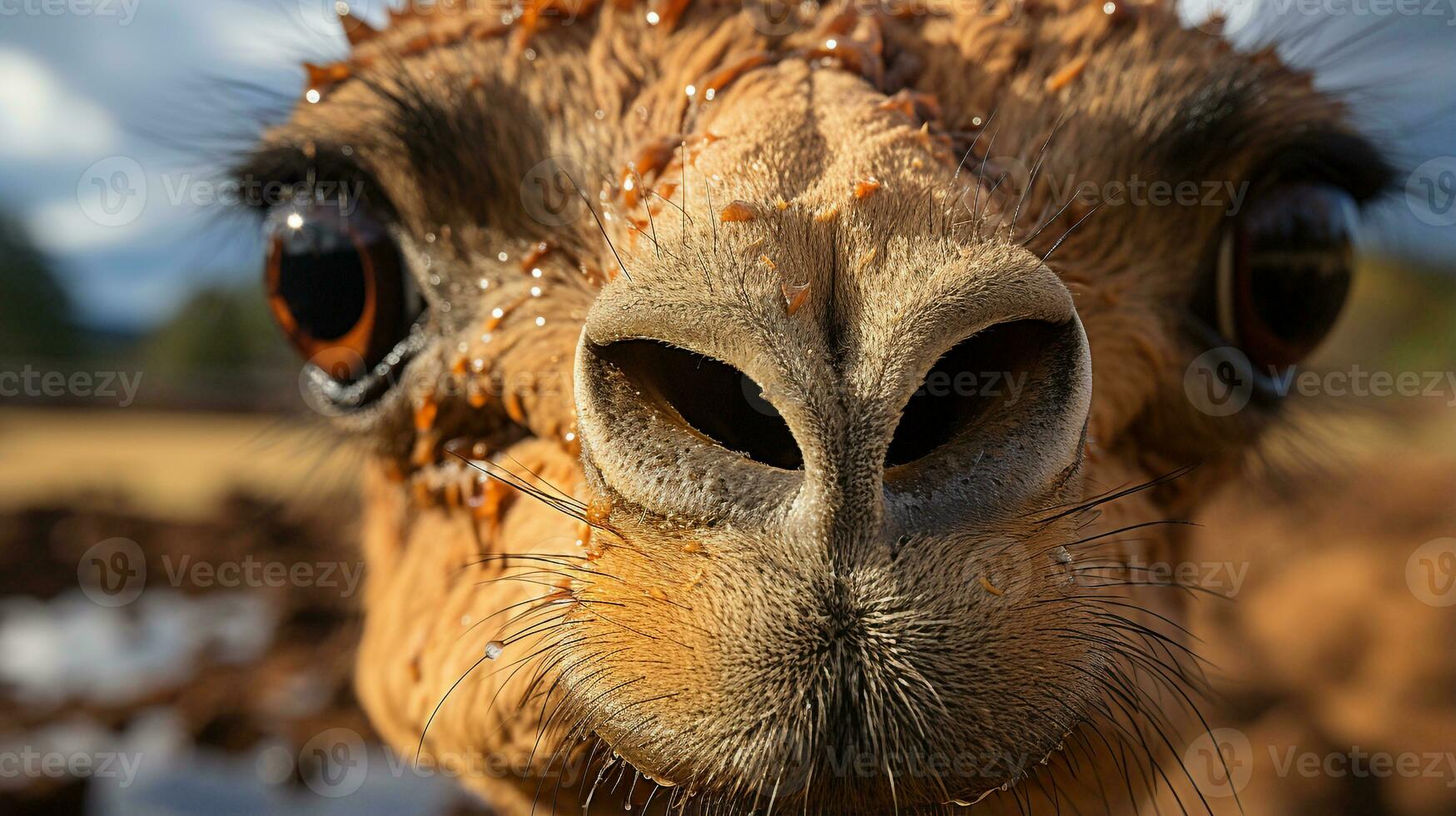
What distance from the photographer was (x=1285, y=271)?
110 inches

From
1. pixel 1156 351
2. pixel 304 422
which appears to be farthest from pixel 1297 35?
pixel 304 422

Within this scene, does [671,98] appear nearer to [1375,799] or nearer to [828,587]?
[828,587]

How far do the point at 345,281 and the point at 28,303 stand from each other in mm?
17445

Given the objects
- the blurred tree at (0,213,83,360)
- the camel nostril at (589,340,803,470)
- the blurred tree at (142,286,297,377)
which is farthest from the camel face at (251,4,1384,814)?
the blurred tree at (0,213,83,360)

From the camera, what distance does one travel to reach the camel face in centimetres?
165

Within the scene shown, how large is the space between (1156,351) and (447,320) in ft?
5.82

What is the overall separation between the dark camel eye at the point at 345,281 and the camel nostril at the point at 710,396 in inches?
46.3

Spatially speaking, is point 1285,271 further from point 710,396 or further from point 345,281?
point 345,281

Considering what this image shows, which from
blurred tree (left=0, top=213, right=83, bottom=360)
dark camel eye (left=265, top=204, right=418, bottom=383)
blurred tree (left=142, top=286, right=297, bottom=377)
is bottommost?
blurred tree (left=0, top=213, right=83, bottom=360)

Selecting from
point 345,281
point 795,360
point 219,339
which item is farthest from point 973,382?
point 219,339

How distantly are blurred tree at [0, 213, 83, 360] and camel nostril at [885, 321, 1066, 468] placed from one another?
17.4 meters

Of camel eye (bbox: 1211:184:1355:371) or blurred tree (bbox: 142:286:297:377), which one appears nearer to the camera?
camel eye (bbox: 1211:184:1355:371)

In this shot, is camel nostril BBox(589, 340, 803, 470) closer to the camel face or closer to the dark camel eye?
the camel face

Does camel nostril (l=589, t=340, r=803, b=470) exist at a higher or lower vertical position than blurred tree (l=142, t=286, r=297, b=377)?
higher
